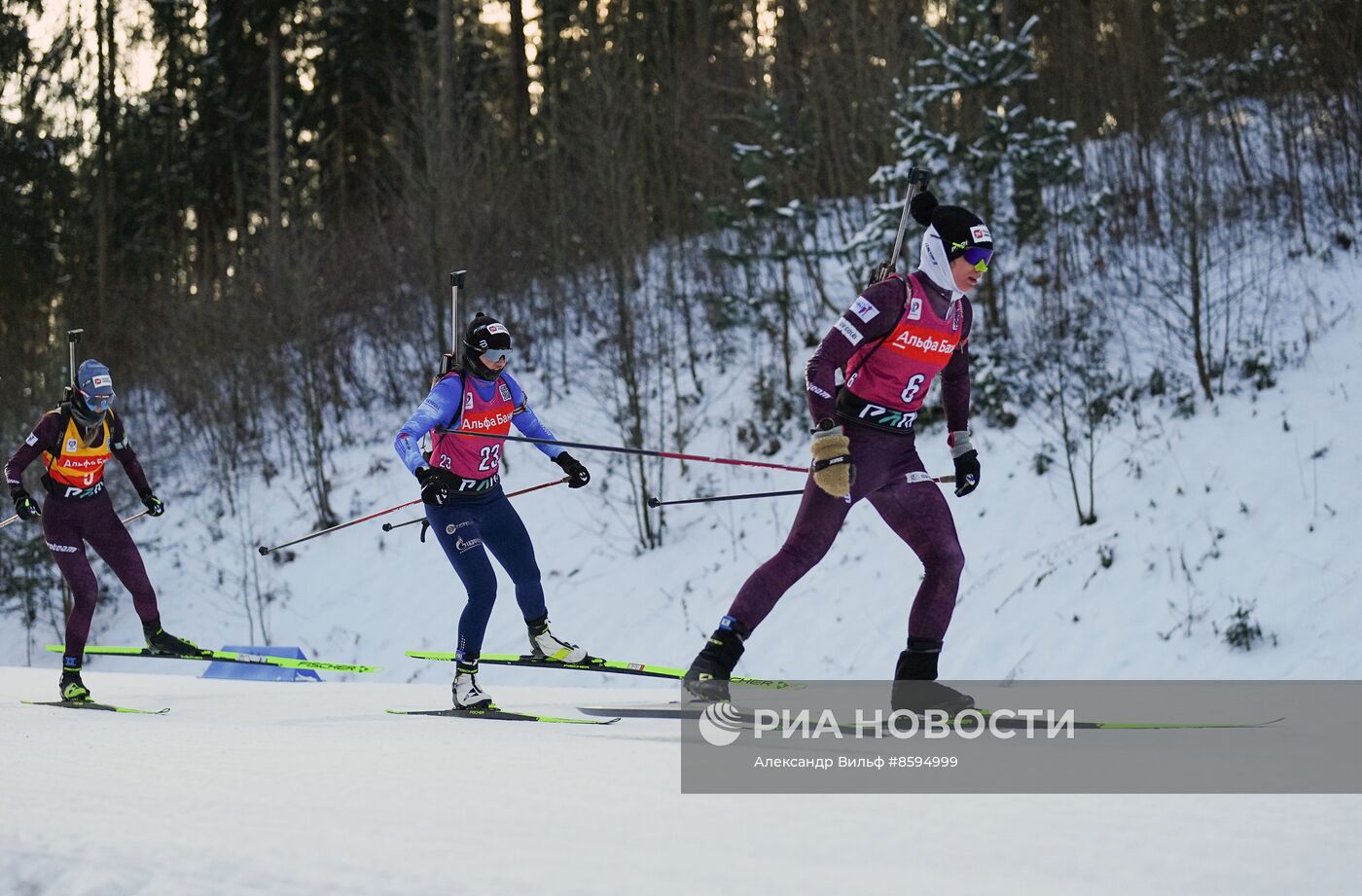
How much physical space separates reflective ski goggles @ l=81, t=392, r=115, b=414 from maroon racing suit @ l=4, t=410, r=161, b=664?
10cm

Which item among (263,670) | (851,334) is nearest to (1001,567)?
(851,334)

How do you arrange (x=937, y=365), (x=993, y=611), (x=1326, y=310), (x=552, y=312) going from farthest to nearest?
(x=552, y=312) < (x=1326, y=310) < (x=993, y=611) < (x=937, y=365)

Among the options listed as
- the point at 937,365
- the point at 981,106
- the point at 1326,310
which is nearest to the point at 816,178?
the point at 981,106

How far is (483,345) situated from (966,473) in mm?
2571

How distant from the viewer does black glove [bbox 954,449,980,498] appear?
5.27 meters

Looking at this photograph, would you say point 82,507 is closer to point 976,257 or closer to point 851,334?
point 851,334

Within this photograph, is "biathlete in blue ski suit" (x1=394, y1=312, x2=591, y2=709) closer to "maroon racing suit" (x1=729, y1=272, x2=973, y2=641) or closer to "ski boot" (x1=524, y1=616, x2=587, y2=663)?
"ski boot" (x1=524, y1=616, x2=587, y2=663)

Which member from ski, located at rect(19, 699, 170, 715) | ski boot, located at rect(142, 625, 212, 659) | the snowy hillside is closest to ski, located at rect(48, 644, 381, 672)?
ski boot, located at rect(142, 625, 212, 659)

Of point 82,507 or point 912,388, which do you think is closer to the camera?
point 912,388

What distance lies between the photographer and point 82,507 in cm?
831

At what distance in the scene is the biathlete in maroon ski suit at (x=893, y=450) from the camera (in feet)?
16.2

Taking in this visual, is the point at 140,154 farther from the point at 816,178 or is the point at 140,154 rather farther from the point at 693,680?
the point at 693,680

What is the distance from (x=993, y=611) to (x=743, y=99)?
41.5 ft

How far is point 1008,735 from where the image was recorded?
490 centimetres
